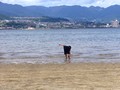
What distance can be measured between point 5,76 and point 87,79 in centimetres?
453

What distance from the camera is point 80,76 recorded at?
70.0ft

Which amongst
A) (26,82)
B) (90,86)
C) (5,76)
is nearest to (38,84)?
(26,82)

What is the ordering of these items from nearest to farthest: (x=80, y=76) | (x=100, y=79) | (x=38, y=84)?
(x=38, y=84), (x=100, y=79), (x=80, y=76)

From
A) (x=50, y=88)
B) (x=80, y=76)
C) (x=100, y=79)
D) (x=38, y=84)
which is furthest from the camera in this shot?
(x=80, y=76)

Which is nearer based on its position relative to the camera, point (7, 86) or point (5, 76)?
point (7, 86)

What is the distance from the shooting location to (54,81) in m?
19.4

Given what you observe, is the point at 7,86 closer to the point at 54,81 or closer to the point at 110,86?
the point at 54,81

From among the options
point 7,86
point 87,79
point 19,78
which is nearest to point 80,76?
point 87,79

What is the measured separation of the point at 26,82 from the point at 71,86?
2.45 m

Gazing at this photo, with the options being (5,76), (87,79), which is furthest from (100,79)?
(5,76)

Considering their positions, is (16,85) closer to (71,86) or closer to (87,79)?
(71,86)

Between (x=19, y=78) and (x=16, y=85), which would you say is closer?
(x=16, y=85)

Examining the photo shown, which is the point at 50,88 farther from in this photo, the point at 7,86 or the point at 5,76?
the point at 5,76

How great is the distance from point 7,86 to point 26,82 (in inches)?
58.5
